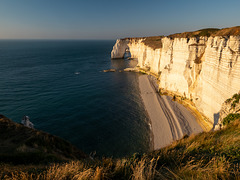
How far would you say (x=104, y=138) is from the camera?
2009cm

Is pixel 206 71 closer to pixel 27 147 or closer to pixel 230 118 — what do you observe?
pixel 230 118

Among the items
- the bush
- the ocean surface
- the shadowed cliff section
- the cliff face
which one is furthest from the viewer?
the ocean surface

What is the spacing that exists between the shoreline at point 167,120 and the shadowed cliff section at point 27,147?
12.9 metres

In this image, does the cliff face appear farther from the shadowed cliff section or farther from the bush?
the shadowed cliff section

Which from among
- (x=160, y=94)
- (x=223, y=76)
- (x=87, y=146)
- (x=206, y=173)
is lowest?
(x=87, y=146)

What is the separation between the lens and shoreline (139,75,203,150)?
772 inches

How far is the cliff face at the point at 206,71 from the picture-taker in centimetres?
1633

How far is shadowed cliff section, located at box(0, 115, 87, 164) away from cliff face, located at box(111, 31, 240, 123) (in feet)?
65.2

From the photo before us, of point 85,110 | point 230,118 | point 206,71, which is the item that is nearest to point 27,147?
point 230,118

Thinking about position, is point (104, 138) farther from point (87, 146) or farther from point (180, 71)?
point (180, 71)

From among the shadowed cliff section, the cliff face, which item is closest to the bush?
the cliff face

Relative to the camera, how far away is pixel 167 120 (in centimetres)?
2323

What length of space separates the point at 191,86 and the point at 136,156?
25688 millimetres

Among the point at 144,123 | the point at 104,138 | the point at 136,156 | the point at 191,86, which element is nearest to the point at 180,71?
the point at 191,86
